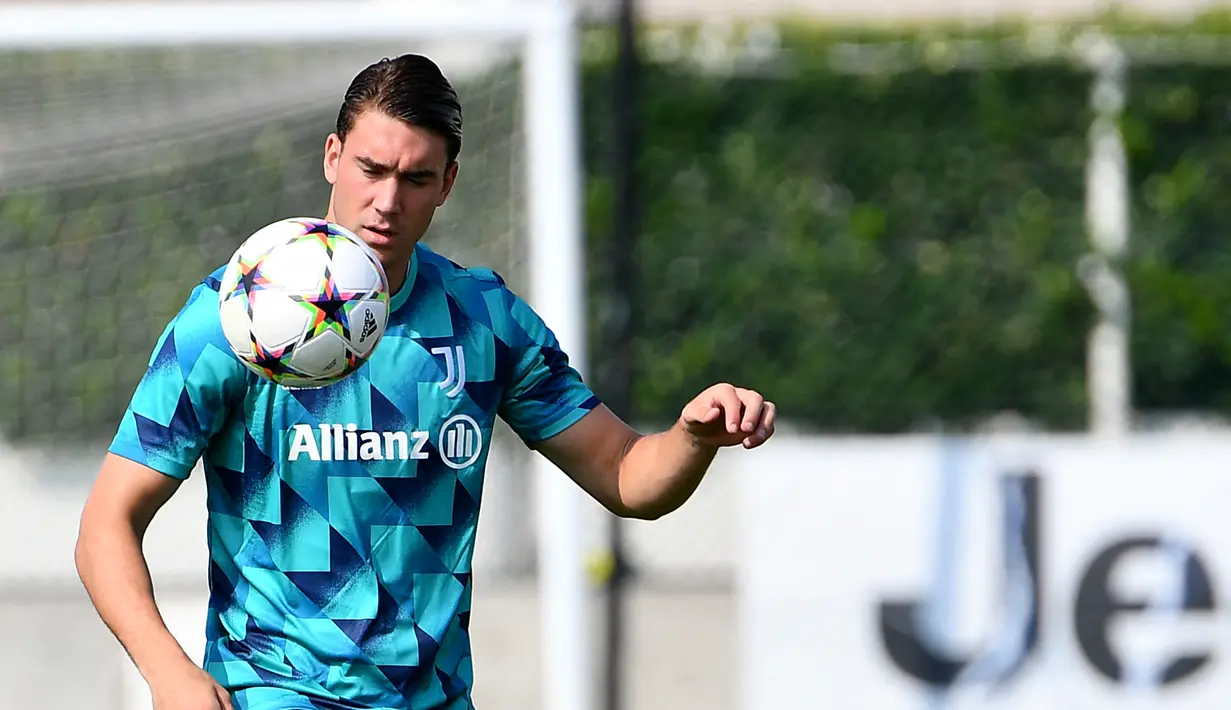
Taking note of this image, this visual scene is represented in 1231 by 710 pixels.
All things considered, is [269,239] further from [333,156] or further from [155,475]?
[155,475]

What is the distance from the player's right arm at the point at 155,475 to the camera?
9.05ft

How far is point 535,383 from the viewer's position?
339 cm

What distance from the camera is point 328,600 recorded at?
3086 millimetres

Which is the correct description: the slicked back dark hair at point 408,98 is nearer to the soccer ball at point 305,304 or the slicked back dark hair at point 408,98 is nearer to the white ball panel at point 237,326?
the soccer ball at point 305,304

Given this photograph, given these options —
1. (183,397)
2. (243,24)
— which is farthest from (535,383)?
(243,24)

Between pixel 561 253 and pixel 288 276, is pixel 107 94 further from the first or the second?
pixel 288 276

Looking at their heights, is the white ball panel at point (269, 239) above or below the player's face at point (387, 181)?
below

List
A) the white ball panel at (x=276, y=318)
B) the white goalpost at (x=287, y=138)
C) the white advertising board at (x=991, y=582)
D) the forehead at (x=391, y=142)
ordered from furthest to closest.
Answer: the white advertising board at (x=991, y=582), the white goalpost at (x=287, y=138), the forehead at (x=391, y=142), the white ball panel at (x=276, y=318)

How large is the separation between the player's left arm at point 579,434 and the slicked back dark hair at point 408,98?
0.37 m

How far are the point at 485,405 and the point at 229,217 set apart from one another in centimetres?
342

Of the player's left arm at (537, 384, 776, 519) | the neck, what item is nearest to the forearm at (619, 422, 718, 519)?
the player's left arm at (537, 384, 776, 519)

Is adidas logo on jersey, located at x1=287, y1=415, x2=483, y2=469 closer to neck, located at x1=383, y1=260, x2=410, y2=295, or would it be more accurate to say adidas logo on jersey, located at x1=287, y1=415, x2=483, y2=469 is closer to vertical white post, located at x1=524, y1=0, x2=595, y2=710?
neck, located at x1=383, y1=260, x2=410, y2=295

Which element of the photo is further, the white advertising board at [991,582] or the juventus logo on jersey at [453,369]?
the white advertising board at [991,582]

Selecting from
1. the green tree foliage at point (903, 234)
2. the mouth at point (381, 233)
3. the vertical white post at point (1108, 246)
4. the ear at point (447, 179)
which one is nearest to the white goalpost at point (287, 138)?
the green tree foliage at point (903, 234)
